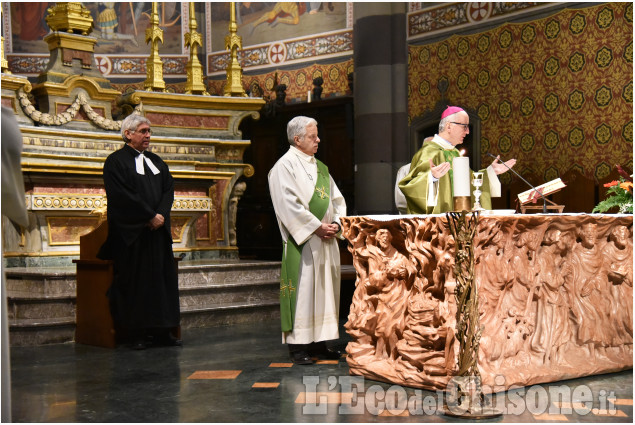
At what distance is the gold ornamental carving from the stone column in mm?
3964

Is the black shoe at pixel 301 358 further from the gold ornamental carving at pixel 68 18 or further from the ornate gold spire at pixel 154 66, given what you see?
the gold ornamental carving at pixel 68 18

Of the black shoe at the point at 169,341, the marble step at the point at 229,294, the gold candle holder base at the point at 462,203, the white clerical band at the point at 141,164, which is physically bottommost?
the black shoe at the point at 169,341

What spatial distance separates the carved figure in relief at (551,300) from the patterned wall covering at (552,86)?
4081 millimetres

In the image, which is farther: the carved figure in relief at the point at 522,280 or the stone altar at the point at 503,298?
the carved figure in relief at the point at 522,280

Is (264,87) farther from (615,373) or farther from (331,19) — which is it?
(615,373)

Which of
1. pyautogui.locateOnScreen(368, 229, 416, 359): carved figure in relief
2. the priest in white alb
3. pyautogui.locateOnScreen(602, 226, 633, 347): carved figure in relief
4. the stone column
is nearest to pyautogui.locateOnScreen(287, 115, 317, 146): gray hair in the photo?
the priest in white alb

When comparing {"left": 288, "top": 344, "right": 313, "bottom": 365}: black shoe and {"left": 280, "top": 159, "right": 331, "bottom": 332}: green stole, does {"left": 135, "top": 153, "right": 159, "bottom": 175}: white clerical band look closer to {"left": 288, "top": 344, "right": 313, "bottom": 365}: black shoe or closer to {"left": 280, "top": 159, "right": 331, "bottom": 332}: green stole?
{"left": 280, "top": 159, "right": 331, "bottom": 332}: green stole

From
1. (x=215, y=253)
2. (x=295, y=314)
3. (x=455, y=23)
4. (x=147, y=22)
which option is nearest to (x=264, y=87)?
(x=147, y=22)

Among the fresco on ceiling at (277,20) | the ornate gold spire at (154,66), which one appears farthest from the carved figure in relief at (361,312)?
the fresco on ceiling at (277,20)

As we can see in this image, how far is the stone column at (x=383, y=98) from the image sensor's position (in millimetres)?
10500

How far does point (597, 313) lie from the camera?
4523 millimetres

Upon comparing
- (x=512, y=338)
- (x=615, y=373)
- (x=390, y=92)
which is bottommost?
(x=615, y=373)

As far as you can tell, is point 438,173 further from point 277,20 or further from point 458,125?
point 277,20

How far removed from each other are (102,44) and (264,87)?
120 inches
